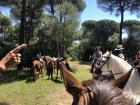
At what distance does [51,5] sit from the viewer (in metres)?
28.6

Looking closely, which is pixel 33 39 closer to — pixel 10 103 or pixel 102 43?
pixel 102 43

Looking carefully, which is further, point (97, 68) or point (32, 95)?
point (32, 95)

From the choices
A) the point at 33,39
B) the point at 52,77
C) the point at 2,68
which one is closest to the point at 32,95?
the point at 52,77

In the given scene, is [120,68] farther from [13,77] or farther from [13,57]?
[13,77]

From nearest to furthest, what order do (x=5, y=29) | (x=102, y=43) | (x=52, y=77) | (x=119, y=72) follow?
1. (x=119, y=72)
2. (x=52, y=77)
3. (x=5, y=29)
4. (x=102, y=43)

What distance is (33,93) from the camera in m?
13.2

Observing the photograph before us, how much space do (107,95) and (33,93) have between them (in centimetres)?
1208

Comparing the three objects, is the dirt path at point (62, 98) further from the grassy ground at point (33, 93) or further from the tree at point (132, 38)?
the tree at point (132, 38)

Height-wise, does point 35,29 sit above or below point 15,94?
above

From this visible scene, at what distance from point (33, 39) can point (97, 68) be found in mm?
18138

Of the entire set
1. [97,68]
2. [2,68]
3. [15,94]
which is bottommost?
[15,94]

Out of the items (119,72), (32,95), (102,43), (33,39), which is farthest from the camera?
(102,43)

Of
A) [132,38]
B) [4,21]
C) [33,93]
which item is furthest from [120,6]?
[33,93]

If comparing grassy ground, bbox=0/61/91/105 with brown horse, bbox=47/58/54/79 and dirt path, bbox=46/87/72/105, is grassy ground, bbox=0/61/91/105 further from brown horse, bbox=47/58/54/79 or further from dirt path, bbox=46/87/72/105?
brown horse, bbox=47/58/54/79
